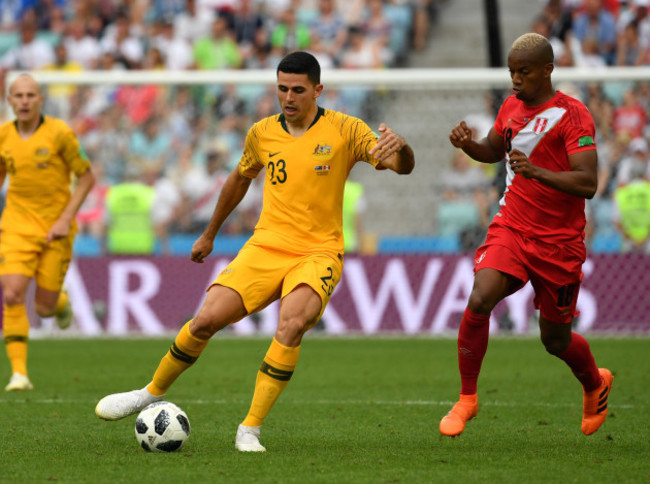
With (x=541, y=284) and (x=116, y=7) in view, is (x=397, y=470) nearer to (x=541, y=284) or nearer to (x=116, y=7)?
(x=541, y=284)

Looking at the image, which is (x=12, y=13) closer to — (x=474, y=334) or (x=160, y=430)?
(x=160, y=430)

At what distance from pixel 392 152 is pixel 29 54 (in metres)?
15.7

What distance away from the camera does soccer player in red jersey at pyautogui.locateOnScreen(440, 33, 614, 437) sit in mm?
6742

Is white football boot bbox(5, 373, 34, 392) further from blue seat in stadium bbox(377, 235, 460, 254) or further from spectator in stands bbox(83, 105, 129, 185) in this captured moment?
spectator in stands bbox(83, 105, 129, 185)

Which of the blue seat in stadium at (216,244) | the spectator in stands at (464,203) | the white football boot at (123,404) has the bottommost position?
the blue seat in stadium at (216,244)

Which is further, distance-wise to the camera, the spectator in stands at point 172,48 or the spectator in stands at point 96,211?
the spectator in stands at point 172,48

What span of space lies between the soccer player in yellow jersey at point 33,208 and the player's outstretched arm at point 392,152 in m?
4.05

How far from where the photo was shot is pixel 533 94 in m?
6.83

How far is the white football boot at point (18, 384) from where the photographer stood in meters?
9.71

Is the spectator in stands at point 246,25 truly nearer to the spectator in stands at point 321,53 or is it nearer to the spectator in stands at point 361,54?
the spectator in stands at point 321,53

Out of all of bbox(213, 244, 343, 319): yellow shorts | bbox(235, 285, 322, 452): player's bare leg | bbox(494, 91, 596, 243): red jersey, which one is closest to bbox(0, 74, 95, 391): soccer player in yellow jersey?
bbox(213, 244, 343, 319): yellow shorts

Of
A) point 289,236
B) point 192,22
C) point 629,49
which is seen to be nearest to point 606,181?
point 629,49

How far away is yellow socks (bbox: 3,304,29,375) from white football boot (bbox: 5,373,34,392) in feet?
0.18

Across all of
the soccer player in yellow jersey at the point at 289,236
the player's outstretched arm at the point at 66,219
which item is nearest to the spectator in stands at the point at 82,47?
the player's outstretched arm at the point at 66,219
